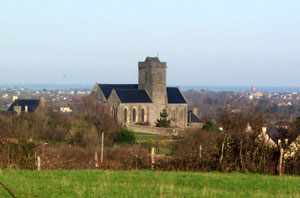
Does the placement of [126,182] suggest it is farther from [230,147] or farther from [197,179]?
A: [230,147]

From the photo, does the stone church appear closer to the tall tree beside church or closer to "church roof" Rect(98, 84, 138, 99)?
"church roof" Rect(98, 84, 138, 99)

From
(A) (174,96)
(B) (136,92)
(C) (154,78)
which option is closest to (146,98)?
(B) (136,92)

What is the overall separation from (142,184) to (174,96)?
57098mm

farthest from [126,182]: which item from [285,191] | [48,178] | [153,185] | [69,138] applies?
[69,138]

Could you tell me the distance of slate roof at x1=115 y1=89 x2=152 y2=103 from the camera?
66.4m

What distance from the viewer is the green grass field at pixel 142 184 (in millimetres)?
12882

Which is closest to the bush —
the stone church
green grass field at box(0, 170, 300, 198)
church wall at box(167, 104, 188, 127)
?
the stone church

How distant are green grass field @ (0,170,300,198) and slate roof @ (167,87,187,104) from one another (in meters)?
52.3

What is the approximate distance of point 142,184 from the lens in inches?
565

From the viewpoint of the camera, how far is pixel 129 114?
66.5 metres

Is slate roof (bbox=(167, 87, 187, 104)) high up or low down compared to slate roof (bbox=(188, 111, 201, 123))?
up

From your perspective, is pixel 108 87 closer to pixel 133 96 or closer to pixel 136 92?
pixel 136 92

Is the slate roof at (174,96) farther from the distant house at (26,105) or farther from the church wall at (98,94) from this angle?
the distant house at (26,105)

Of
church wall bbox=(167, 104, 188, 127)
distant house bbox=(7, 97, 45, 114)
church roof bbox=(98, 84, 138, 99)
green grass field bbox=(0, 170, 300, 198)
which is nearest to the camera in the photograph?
green grass field bbox=(0, 170, 300, 198)
